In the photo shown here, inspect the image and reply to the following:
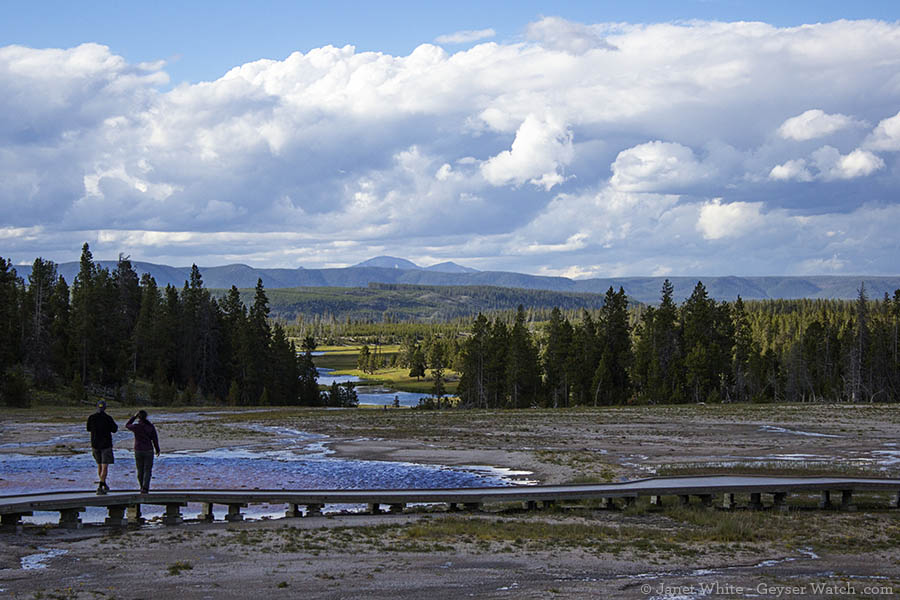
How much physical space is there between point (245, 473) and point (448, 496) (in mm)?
13679

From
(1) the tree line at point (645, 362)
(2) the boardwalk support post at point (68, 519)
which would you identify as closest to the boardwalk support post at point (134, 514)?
(2) the boardwalk support post at point (68, 519)

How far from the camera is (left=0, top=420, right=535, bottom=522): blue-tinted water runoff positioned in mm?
30219

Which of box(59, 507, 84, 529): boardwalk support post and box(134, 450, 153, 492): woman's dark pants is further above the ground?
box(134, 450, 153, 492): woman's dark pants

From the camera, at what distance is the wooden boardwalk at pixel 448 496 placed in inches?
820

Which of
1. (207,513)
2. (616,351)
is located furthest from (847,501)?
(616,351)

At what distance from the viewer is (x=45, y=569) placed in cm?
1595

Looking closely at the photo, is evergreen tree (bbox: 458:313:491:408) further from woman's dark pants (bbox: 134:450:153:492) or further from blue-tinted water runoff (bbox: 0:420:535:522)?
woman's dark pants (bbox: 134:450:153:492)

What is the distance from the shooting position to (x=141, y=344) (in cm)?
10294

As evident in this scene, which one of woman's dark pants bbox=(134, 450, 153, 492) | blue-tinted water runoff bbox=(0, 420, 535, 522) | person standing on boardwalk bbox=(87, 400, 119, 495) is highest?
person standing on boardwalk bbox=(87, 400, 119, 495)

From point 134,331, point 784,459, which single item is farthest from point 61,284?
point 784,459

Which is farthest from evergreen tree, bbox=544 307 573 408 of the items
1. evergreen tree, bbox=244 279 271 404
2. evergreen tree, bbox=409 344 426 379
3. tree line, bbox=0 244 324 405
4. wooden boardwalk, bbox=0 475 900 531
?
evergreen tree, bbox=409 344 426 379

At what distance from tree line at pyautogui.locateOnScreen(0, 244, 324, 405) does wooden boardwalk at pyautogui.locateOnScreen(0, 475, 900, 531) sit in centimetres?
6833

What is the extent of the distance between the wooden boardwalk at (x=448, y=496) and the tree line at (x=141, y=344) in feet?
224

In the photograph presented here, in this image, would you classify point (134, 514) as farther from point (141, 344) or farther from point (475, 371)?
point (475, 371)
